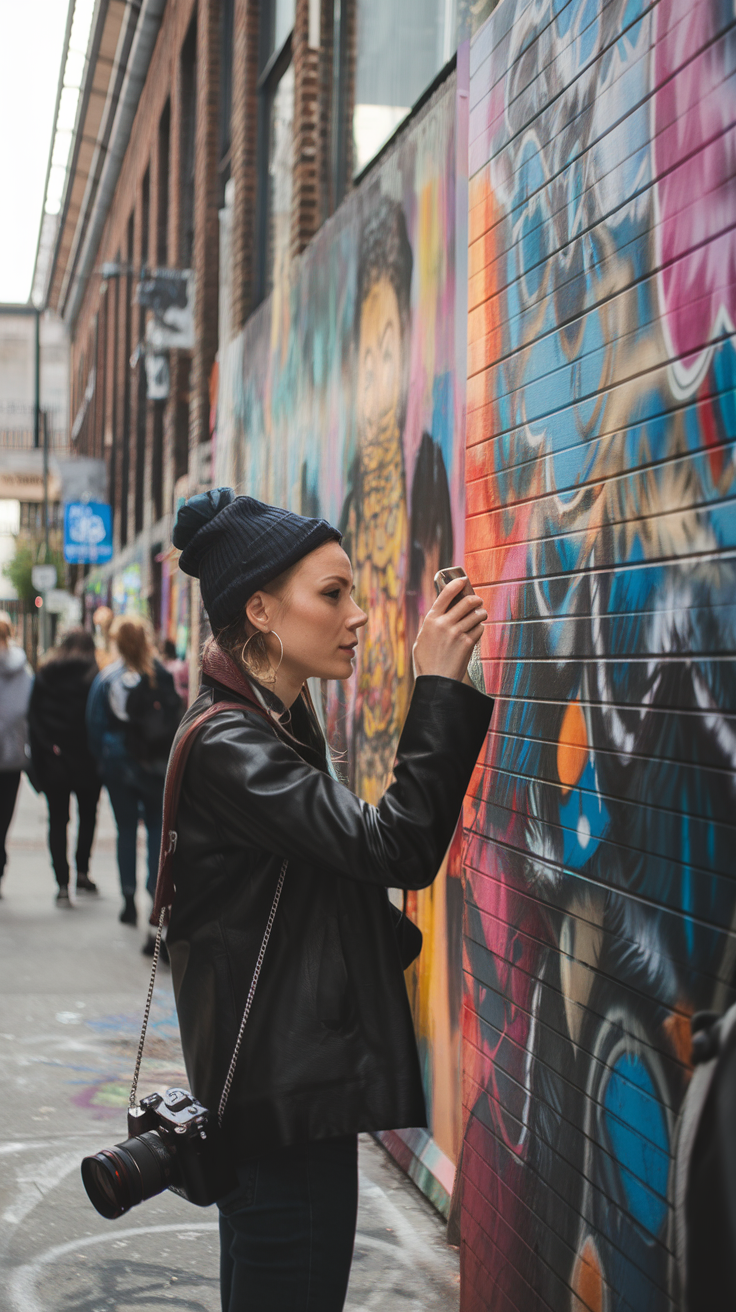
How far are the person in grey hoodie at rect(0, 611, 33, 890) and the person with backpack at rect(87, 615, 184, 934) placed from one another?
1.02 metres

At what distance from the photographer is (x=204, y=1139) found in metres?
2.09

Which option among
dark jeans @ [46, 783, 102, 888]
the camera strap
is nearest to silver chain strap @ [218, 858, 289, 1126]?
the camera strap

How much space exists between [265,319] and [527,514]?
5762 millimetres

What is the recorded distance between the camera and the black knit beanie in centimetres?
228

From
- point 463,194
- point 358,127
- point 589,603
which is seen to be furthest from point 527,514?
point 358,127

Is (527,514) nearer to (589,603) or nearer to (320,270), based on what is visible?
(589,603)

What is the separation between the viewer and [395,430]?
5.09 meters

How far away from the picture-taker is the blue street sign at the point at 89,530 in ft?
94.4

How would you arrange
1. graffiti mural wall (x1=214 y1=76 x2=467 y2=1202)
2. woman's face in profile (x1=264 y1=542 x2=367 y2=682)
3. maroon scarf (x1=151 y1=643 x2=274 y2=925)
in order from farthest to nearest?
graffiti mural wall (x1=214 y1=76 x2=467 y2=1202) < woman's face in profile (x1=264 y1=542 x2=367 y2=682) < maroon scarf (x1=151 y1=643 x2=274 y2=925)

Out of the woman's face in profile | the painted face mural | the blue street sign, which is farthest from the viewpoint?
the blue street sign

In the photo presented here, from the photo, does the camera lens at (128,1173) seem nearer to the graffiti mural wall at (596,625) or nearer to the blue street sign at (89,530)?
the graffiti mural wall at (596,625)

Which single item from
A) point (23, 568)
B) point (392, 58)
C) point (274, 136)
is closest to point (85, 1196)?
point (392, 58)

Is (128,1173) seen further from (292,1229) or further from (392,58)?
(392,58)

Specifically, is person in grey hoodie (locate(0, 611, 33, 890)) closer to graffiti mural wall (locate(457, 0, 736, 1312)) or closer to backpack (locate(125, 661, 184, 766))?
backpack (locate(125, 661, 184, 766))
